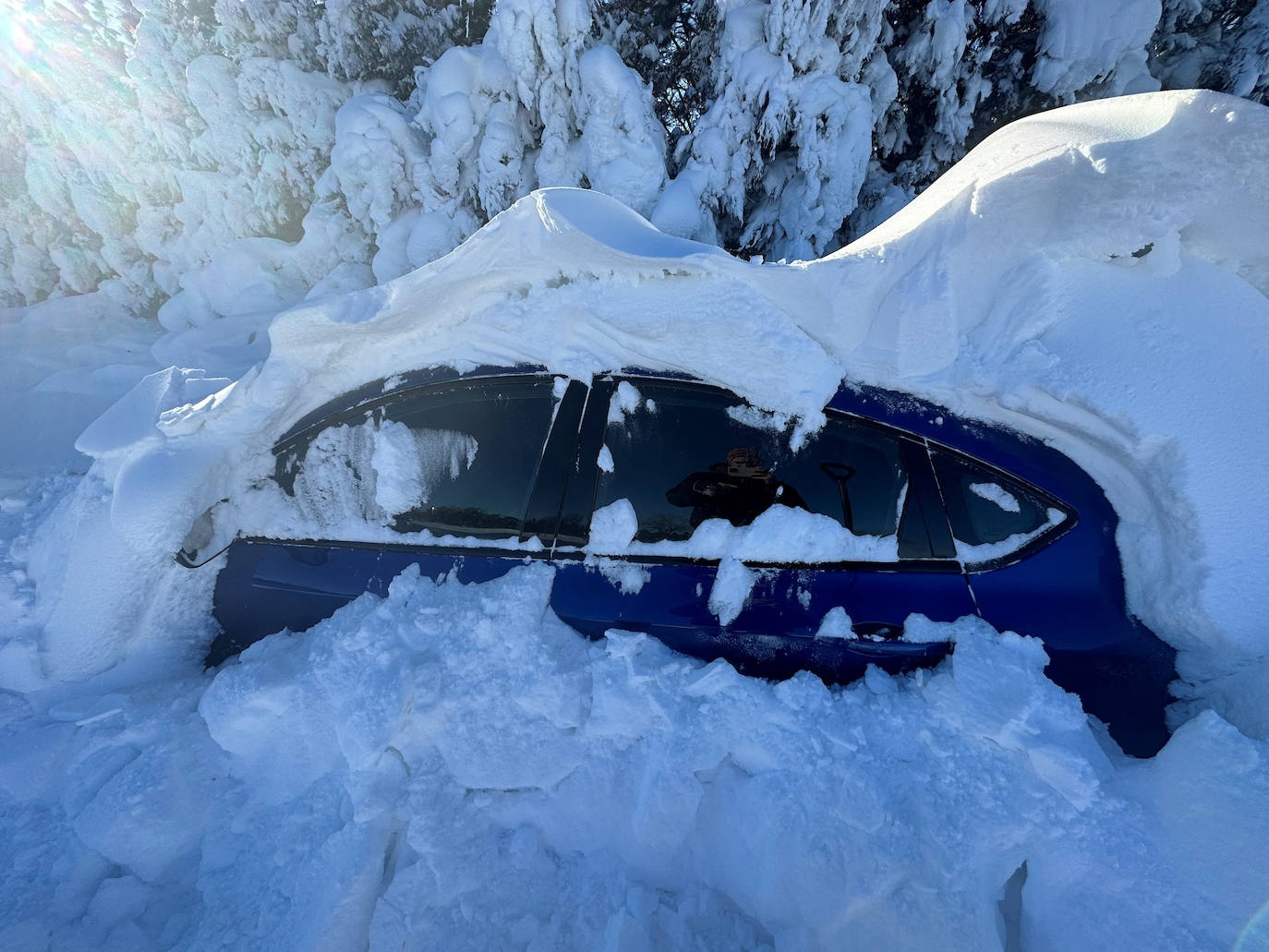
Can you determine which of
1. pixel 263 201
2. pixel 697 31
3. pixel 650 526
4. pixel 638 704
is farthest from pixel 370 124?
pixel 638 704

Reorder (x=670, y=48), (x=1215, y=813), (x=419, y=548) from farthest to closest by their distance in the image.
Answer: (x=670, y=48) < (x=419, y=548) < (x=1215, y=813)

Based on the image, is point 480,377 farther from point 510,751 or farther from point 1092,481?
point 1092,481

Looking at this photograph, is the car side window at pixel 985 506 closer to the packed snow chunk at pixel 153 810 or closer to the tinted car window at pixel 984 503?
the tinted car window at pixel 984 503

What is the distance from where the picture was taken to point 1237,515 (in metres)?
1.38

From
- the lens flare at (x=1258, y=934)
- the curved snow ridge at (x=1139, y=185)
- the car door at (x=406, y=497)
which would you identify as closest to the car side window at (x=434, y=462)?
the car door at (x=406, y=497)

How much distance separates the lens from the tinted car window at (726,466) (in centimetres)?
158

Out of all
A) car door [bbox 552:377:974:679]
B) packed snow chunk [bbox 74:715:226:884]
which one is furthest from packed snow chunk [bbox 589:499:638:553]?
packed snow chunk [bbox 74:715:226:884]

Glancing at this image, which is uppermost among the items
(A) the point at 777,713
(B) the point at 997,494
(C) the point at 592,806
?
(B) the point at 997,494

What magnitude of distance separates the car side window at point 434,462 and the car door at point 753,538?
0.75 feet

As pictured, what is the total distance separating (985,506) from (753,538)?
0.69 meters

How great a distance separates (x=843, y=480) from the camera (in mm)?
1587

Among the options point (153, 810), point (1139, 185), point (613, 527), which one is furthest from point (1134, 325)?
point (153, 810)

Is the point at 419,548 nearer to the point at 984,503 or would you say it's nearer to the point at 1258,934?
the point at 984,503

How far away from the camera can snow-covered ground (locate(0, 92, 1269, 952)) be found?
52.2 inches
